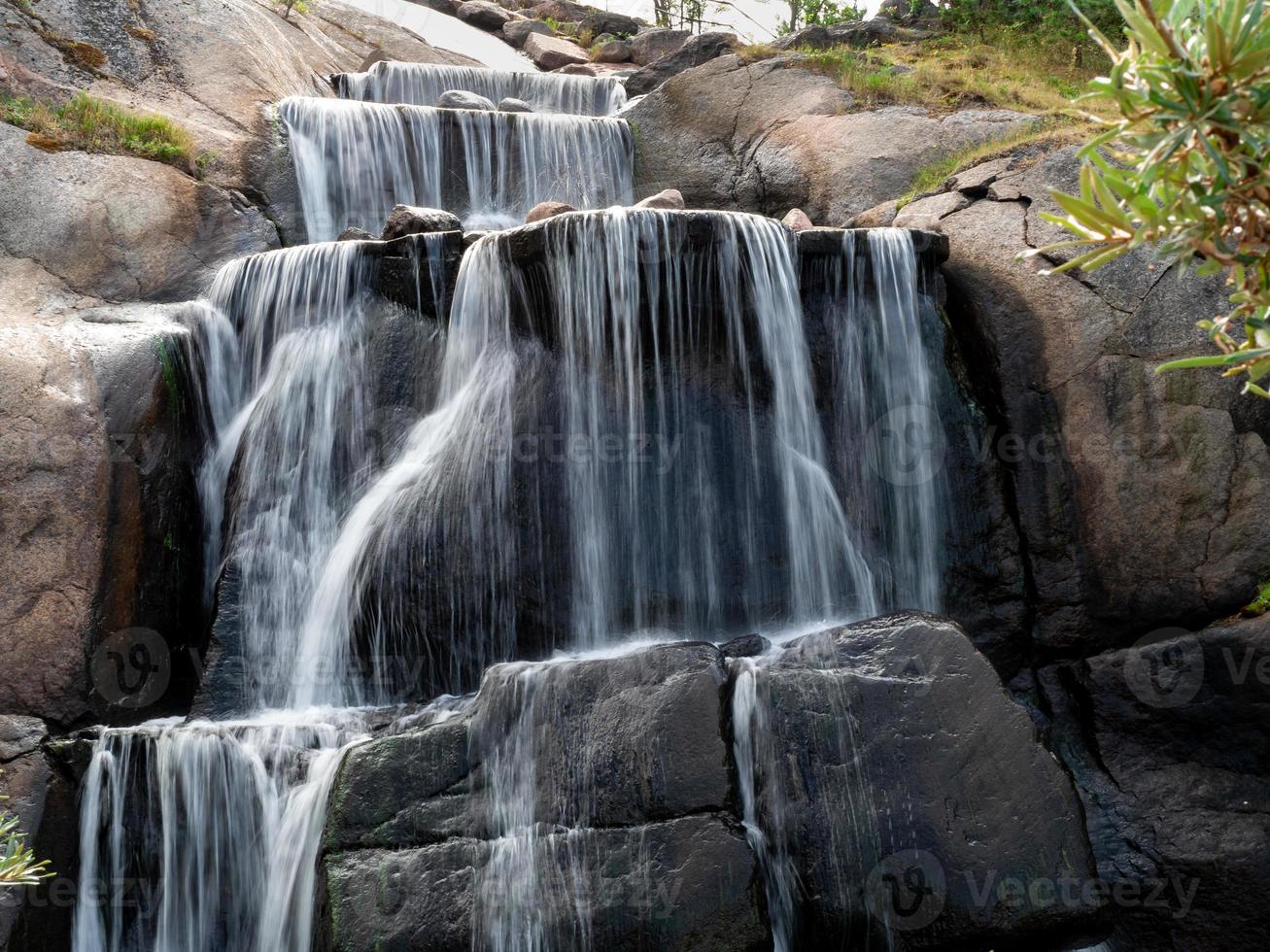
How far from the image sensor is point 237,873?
17.8ft

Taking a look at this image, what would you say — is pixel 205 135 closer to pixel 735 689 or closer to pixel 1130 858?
pixel 735 689

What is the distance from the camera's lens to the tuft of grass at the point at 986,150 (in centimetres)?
873

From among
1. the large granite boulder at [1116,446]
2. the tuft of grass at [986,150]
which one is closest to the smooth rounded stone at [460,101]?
the tuft of grass at [986,150]

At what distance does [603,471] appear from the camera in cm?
682

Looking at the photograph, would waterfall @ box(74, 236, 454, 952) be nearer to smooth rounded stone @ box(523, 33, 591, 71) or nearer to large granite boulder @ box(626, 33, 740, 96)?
large granite boulder @ box(626, 33, 740, 96)

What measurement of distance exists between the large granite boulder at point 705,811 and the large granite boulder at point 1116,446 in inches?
83.1

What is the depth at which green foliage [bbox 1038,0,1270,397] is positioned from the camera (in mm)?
1802

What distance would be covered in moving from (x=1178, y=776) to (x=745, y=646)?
273 cm

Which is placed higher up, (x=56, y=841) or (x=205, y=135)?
(x=205, y=135)

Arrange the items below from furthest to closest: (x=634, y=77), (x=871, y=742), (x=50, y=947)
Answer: (x=634, y=77) < (x=50, y=947) < (x=871, y=742)

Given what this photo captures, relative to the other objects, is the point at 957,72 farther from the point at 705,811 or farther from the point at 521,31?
the point at 521,31

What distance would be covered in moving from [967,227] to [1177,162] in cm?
651

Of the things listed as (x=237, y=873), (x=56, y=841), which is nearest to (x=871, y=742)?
(x=237, y=873)

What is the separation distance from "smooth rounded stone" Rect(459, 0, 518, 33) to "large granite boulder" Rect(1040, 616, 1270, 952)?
17042 millimetres
